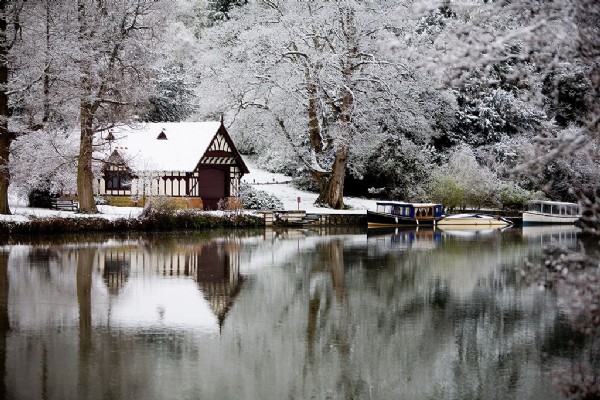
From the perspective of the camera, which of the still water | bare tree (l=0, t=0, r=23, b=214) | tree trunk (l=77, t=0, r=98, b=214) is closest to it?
the still water

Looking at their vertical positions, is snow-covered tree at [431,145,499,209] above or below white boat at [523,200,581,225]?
above

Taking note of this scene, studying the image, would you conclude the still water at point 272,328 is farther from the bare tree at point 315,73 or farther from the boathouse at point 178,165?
the bare tree at point 315,73

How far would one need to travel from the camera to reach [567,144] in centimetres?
754

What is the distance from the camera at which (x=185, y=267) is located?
22.1m

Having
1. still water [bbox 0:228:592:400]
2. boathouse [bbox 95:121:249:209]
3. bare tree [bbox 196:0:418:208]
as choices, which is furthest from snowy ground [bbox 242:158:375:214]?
still water [bbox 0:228:592:400]

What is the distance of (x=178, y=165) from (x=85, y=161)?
8.83m

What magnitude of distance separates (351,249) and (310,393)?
1847 centimetres

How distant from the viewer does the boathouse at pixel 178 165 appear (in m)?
43.5

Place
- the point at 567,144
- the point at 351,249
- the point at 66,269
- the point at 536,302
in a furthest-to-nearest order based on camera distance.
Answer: the point at 351,249 < the point at 66,269 < the point at 536,302 < the point at 567,144

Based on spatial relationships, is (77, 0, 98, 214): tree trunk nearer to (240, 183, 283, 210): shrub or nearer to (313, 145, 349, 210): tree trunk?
(240, 183, 283, 210): shrub

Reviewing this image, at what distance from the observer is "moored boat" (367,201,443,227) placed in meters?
42.5

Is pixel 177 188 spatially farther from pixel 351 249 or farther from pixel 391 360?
pixel 391 360

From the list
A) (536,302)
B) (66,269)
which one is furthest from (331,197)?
(536,302)

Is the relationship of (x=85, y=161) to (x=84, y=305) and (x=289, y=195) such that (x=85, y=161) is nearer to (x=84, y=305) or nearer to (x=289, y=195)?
(x=289, y=195)
